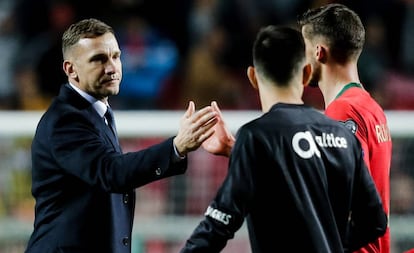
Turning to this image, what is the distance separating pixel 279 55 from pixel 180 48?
6.94m

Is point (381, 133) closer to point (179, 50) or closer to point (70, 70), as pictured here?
point (70, 70)

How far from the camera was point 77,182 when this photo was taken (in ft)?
16.1

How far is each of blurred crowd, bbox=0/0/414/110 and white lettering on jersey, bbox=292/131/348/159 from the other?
5.78 m

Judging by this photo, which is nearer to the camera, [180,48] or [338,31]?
[338,31]

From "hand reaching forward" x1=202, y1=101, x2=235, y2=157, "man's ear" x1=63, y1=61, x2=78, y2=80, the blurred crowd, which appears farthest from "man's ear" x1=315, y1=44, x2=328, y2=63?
the blurred crowd

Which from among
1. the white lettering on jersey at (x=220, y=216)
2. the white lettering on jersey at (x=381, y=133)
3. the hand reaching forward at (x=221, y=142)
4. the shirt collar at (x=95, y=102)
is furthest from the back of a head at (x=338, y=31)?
the white lettering on jersey at (x=220, y=216)

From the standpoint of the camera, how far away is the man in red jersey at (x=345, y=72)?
4.94 meters

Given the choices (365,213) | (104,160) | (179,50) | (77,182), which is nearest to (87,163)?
(104,160)

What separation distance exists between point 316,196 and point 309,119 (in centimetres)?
31

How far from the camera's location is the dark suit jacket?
4.74 meters

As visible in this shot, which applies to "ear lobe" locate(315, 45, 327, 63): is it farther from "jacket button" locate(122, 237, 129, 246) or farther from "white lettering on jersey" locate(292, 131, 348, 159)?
"jacket button" locate(122, 237, 129, 246)

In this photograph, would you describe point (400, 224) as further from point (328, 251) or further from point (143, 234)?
point (328, 251)

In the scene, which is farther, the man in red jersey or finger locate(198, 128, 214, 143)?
the man in red jersey

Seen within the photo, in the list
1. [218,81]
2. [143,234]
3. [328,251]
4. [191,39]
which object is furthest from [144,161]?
[191,39]
